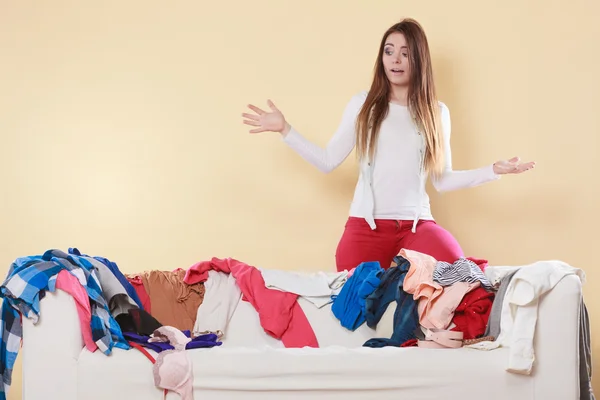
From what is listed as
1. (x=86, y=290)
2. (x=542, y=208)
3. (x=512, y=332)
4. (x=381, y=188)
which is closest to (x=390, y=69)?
(x=381, y=188)

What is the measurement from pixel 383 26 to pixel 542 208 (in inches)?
53.1

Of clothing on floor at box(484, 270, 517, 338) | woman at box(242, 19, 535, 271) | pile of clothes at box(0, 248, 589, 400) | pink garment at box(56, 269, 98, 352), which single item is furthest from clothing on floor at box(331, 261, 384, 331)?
pink garment at box(56, 269, 98, 352)

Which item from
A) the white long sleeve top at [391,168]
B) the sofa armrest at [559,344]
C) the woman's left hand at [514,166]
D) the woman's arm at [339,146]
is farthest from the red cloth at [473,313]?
the woman's arm at [339,146]

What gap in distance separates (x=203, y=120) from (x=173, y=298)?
1.51 meters

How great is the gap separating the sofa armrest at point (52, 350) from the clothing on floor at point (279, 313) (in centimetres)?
82

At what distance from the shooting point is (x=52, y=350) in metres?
2.85

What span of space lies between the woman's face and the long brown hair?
22 millimetres

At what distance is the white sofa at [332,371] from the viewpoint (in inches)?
110

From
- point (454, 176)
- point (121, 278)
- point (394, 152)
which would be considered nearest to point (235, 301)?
point (121, 278)

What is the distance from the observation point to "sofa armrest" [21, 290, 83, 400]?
2.83 meters

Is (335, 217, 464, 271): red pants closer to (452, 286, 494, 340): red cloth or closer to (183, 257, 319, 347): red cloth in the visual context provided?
(183, 257, 319, 347): red cloth

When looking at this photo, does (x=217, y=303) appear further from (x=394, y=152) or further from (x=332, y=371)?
(x=394, y=152)

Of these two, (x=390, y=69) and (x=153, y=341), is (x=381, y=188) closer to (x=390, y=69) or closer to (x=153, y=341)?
(x=390, y=69)

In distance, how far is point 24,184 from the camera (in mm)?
4785
